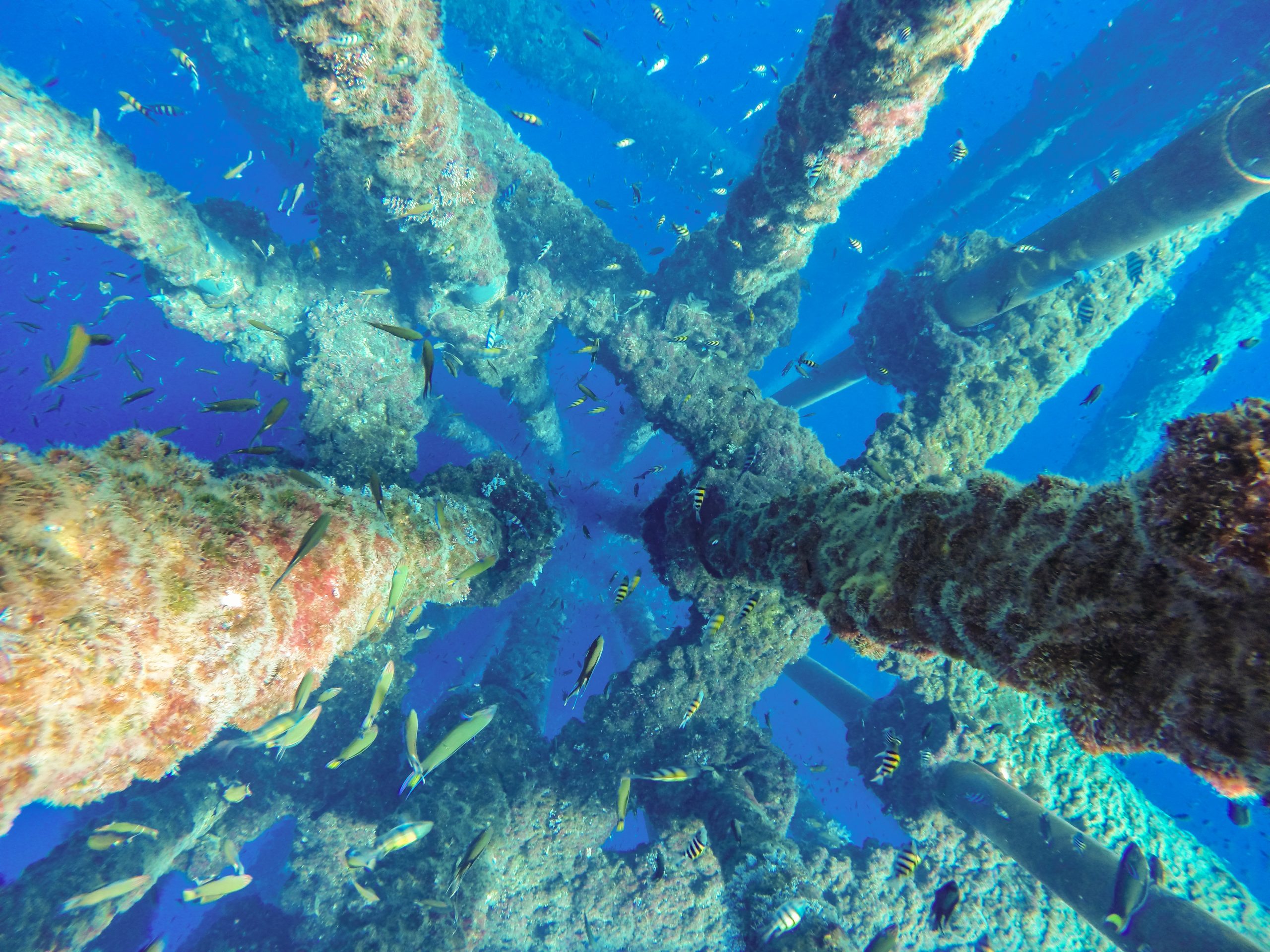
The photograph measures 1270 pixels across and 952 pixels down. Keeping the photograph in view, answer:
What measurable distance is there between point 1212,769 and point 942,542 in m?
1.31

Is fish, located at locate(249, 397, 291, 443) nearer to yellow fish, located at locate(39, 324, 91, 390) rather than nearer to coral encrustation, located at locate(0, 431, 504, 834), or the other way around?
coral encrustation, located at locate(0, 431, 504, 834)

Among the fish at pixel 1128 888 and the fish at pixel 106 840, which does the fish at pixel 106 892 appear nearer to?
the fish at pixel 106 840

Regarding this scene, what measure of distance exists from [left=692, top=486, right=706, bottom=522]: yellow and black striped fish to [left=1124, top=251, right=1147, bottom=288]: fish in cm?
829

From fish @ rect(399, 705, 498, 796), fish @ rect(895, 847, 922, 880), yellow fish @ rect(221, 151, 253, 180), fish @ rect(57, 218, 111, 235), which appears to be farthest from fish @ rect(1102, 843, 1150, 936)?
yellow fish @ rect(221, 151, 253, 180)

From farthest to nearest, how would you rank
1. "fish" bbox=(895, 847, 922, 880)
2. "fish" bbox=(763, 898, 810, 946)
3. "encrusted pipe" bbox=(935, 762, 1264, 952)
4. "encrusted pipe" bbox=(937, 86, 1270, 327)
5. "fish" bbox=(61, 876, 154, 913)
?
"encrusted pipe" bbox=(937, 86, 1270, 327) < "fish" bbox=(61, 876, 154, 913) < "encrusted pipe" bbox=(935, 762, 1264, 952) < "fish" bbox=(895, 847, 922, 880) < "fish" bbox=(763, 898, 810, 946)

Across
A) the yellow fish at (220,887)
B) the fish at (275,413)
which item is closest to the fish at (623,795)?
the yellow fish at (220,887)

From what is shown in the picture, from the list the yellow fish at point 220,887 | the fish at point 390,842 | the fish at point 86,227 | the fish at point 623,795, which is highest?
the fish at point 86,227

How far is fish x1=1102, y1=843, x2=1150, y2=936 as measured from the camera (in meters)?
5.49

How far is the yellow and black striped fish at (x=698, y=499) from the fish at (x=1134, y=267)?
8295 millimetres

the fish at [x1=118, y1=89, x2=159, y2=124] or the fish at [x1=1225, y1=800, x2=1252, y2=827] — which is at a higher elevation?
the fish at [x1=1225, y1=800, x2=1252, y2=827]

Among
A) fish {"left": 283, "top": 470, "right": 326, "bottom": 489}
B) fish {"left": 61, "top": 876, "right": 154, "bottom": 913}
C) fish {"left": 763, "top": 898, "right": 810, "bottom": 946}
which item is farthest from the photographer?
fish {"left": 61, "top": 876, "right": 154, "bottom": 913}

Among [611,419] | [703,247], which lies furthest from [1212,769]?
[611,419]

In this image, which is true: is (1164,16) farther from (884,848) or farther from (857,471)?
(884,848)

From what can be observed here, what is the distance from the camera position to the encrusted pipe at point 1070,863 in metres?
5.57
